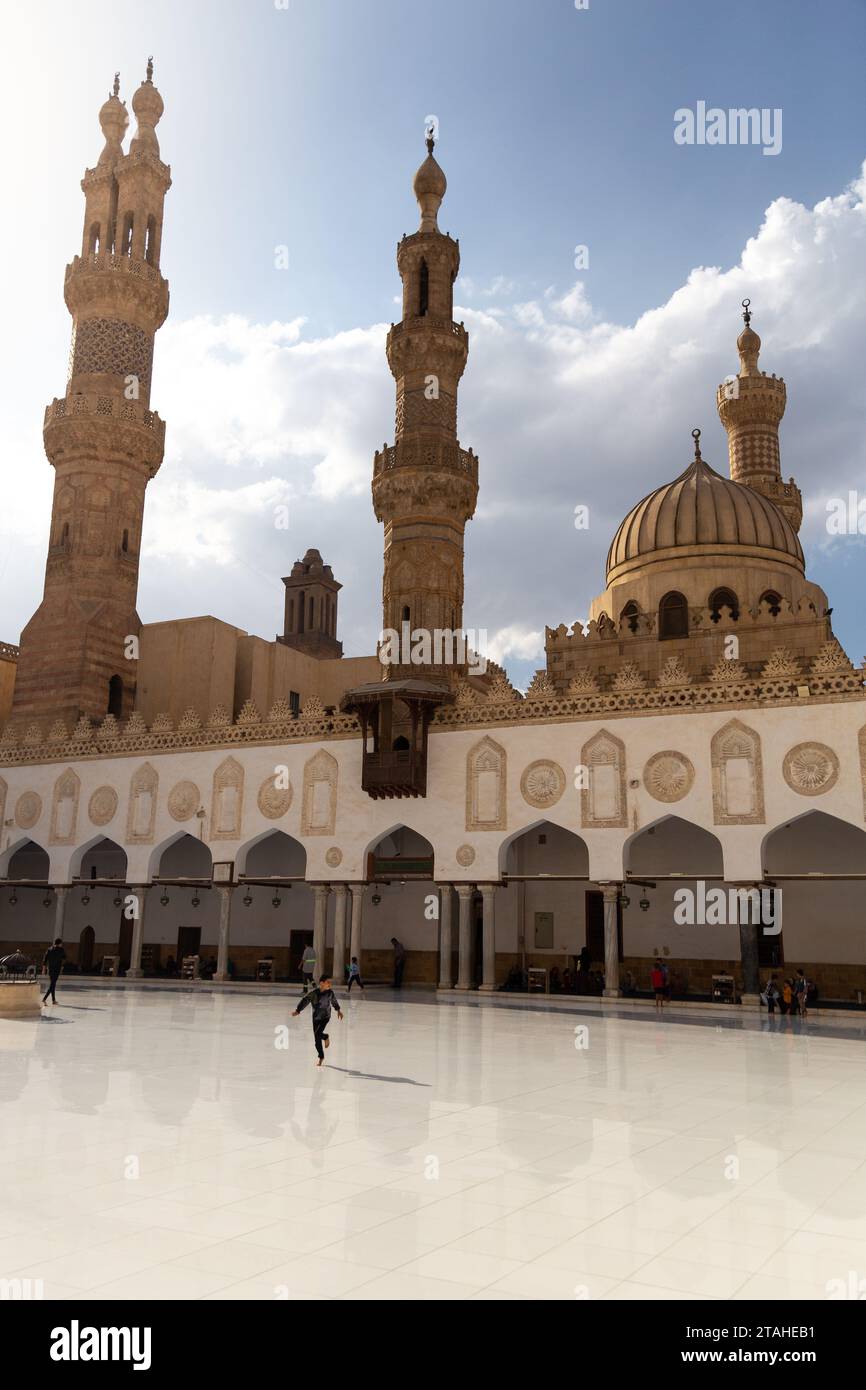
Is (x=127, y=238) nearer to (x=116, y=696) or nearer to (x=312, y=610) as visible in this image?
(x=116, y=696)

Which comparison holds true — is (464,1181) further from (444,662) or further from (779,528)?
(779,528)

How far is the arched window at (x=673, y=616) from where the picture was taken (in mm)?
28547

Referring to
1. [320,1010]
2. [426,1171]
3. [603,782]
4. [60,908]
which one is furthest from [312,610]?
[426,1171]

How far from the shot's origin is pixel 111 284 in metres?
34.2

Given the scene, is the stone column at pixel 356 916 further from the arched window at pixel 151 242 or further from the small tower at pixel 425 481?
A: the arched window at pixel 151 242

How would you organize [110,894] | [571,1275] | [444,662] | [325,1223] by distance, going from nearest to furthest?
[571,1275], [325,1223], [444,662], [110,894]

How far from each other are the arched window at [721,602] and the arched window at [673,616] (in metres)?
0.71

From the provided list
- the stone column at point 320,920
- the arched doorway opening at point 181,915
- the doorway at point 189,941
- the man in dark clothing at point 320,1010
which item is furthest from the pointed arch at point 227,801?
the man in dark clothing at point 320,1010

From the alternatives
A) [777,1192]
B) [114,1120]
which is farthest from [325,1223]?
[114,1120]

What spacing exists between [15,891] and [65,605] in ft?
30.2

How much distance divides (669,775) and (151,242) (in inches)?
1042

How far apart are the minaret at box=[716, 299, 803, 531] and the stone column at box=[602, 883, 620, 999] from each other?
65.8 ft

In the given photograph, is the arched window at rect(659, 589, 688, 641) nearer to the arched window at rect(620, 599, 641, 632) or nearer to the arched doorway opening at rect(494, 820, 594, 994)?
the arched window at rect(620, 599, 641, 632)
